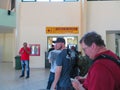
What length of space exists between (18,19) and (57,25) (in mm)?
2843

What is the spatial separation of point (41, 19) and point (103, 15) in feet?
14.7

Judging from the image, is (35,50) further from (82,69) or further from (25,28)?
(82,69)

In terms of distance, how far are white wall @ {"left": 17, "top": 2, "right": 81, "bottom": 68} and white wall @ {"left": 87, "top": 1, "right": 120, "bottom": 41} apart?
0.93 metres

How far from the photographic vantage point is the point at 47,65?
19391 mm

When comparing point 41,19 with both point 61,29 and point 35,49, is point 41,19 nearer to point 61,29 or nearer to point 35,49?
A: point 61,29

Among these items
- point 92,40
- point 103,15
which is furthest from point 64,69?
point 103,15

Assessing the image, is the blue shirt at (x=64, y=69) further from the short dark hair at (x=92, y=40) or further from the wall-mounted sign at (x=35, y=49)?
the wall-mounted sign at (x=35, y=49)

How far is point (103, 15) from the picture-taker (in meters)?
19.6

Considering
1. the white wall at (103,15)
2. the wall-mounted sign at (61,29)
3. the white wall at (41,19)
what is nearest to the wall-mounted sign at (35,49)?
the white wall at (41,19)

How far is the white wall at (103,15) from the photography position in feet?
64.4

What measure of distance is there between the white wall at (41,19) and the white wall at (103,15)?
0.93m

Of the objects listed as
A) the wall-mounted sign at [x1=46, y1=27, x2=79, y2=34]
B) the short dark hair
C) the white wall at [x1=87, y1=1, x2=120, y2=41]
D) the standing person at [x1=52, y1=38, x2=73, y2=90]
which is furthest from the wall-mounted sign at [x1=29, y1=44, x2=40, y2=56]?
the short dark hair

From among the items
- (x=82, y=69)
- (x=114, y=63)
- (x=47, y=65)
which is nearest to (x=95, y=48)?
(x=114, y=63)

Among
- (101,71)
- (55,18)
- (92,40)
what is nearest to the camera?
(101,71)
